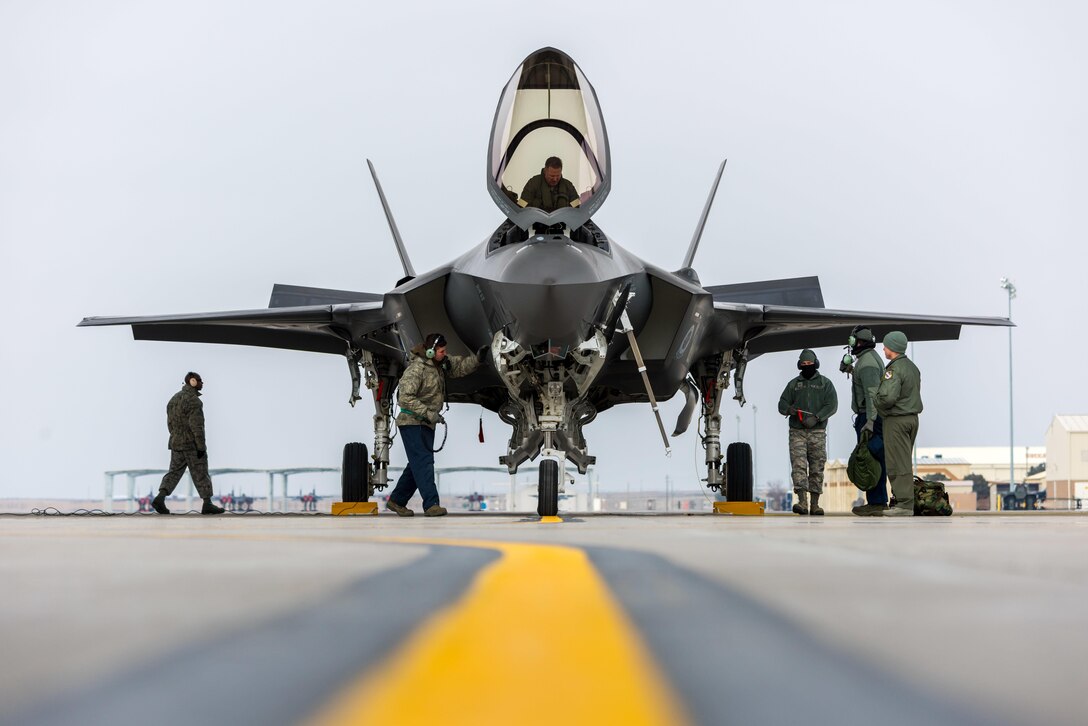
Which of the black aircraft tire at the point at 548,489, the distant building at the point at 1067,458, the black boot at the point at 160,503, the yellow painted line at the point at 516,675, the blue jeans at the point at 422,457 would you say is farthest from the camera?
the distant building at the point at 1067,458

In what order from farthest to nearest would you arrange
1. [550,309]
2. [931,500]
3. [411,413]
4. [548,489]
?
[931,500] < [411,413] < [550,309] < [548,489]

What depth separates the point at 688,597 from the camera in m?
1.55

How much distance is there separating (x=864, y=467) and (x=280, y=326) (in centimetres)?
735

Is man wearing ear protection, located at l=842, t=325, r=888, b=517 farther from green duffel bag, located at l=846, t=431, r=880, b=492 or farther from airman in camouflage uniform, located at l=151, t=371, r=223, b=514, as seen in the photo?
airman in camouflage uniform, located at l=151, t=371, r=223, b=514

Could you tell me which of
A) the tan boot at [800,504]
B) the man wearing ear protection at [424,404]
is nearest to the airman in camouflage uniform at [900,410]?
the tan boot at [800,504]

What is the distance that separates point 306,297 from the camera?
12352 mm

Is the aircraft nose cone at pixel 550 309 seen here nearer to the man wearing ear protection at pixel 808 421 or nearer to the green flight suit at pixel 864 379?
the green flight suit at pixel 864 379

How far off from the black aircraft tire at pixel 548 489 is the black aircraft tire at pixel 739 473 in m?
4.93

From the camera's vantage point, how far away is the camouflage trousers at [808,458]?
11094mm

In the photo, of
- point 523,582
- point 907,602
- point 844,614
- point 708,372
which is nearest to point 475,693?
point 844,614

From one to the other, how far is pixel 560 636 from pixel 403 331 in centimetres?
859

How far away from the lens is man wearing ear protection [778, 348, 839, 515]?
11.1 metres

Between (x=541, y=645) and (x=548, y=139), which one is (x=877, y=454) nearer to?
(x=548, y=139)

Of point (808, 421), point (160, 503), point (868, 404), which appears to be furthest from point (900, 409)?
point (160, 503)
